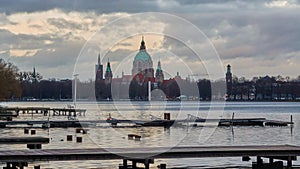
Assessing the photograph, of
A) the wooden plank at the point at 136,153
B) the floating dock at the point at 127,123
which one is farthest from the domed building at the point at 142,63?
the wooden plank at the point at 136,153

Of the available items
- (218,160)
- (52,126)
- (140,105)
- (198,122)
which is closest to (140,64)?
(218,160)

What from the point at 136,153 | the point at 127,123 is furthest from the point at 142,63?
the point at 127,123

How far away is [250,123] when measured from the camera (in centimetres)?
8644

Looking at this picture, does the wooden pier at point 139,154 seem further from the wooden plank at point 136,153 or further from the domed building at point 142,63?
the domed building at point 142,63

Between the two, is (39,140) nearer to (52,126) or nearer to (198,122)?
(52,126)

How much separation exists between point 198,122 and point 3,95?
35.8 metres

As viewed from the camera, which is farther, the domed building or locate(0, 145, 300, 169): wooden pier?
the domed building

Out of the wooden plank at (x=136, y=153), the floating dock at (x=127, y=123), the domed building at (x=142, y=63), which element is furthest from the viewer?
the floating dock at (x=127, y=123)

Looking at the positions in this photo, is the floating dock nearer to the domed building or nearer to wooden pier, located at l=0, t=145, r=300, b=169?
the domed building

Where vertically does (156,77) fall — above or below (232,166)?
above

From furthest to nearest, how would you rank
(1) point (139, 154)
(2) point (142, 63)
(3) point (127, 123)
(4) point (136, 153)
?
1. (3) point (127, 123)
2. (2) point (142, 63)
3. (4) point (136, 153)
4. (1) point (139, 154)

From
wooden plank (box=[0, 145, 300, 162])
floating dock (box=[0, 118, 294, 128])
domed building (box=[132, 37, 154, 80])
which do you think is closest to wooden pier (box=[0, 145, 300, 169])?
wooden plank (box=[0, 145, 300, 162])

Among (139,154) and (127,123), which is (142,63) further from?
(127,123)

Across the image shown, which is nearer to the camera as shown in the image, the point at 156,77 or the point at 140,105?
the point at 156,77
